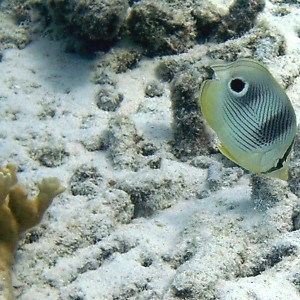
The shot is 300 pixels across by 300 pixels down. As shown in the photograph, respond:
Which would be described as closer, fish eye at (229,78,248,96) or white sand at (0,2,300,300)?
fish eye at (229,78,248,96)

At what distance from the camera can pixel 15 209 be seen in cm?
256

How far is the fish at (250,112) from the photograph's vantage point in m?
1.79

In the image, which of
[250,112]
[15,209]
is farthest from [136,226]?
[250,112]

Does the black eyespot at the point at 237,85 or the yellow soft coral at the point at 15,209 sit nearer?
the black eyespot at the point at 237,85

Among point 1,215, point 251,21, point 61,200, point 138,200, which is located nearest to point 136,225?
point 138,200

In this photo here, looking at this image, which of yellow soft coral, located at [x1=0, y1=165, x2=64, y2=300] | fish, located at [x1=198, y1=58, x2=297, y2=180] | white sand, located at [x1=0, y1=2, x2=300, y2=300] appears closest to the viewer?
fish, located at [x1=198, y1=58, x2=297, y2=180]

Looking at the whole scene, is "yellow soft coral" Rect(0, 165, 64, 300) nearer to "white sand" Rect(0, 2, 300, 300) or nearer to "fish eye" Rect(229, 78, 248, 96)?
"white sand" Rect(0, 2, 300, 300)

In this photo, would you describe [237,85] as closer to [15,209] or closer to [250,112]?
[250,112]

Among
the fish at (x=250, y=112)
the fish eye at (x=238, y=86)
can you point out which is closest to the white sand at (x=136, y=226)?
the fish at (x=250, y=112)

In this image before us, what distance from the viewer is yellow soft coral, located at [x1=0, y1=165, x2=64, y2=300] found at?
2471mm

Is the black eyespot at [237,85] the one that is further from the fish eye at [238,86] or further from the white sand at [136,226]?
the white sand at [136,226]

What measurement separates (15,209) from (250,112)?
151cm

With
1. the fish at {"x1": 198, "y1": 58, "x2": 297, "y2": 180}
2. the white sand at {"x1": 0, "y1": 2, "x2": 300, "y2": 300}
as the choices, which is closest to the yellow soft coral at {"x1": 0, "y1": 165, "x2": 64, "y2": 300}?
the white sand at {"x1": 0, "y1": 2, "x2": 300, "y2": 300}

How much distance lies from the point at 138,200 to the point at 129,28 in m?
2.03
